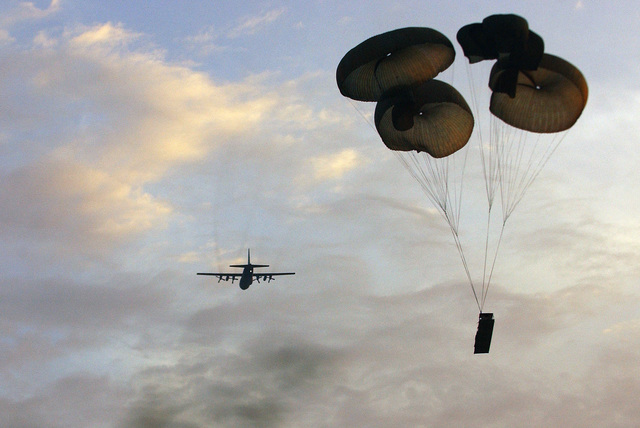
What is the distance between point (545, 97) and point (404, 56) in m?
7.41

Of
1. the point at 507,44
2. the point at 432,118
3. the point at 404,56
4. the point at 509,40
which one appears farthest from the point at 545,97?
the point at 404,56

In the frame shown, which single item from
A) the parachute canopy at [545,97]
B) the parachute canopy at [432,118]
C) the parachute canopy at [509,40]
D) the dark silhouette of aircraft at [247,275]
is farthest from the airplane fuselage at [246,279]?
the parachute canopy at [509,40]

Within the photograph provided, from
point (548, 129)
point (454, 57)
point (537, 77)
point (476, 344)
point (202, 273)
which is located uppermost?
point (202, 273)

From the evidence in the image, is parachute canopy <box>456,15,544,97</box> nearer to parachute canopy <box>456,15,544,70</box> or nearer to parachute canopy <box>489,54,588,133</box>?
parachute canopy <box>456,15,544,70</box>

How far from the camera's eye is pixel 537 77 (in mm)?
37688

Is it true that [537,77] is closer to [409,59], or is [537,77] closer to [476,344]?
[409,59]

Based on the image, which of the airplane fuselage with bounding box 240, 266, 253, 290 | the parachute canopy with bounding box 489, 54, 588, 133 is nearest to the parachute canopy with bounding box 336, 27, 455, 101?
the parachute canopy with bounding box 489, 54, 588, 133

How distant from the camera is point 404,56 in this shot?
38938 mm

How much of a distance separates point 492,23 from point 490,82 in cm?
345

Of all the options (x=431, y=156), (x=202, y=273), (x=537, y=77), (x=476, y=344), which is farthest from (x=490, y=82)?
(x=202, y=273)

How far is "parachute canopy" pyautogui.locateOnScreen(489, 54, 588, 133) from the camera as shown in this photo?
120ft

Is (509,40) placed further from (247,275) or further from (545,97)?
(247,275)

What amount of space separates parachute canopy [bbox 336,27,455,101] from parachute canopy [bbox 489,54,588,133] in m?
3.08

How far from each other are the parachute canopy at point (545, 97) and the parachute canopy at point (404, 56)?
308 centimetres
